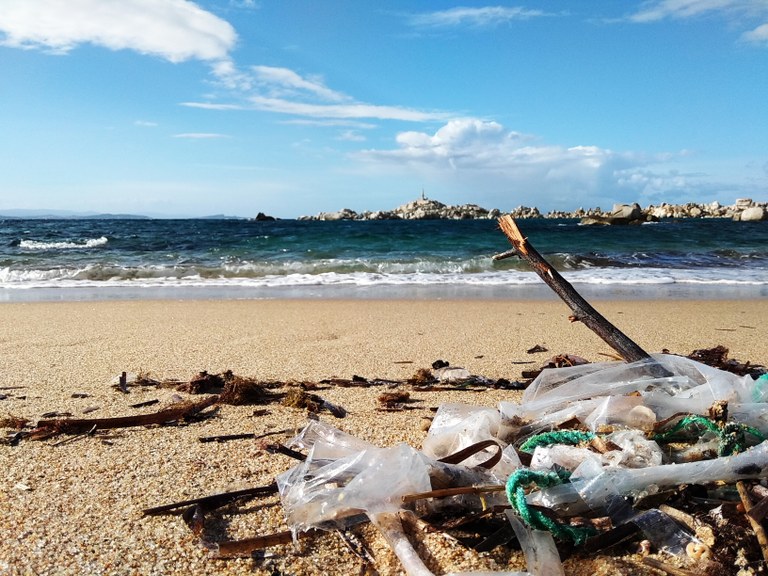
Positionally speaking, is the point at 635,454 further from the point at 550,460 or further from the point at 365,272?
the point at 365,272

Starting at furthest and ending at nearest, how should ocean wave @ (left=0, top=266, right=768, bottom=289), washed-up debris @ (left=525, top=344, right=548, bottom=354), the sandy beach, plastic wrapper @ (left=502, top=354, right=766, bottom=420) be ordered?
ocean wave @ (left=0, top=266, right=768, bottom=289) → washed-up debris @ (left=525, top=344, right=548, bottom=354) → plastic wrapper @ (left=502, top=354, right=766, bottom=420) → the sandy beach

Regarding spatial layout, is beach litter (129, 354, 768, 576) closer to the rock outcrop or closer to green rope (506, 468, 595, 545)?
green rope (506, 468, 595, 545)

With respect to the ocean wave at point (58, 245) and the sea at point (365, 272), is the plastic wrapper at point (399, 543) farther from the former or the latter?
the ocean wave at point (58, 245)

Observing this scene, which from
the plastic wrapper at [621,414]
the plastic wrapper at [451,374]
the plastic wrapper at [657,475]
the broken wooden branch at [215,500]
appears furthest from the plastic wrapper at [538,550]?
the plastic wrapper at [451,374]

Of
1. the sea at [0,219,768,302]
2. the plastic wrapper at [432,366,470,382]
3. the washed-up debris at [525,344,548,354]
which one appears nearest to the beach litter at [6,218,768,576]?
the plastic wrapper at [432,366,470,382]

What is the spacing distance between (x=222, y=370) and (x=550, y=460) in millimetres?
3158

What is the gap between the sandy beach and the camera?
1.86 metres

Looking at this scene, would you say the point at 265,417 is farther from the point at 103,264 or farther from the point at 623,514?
the point at 103,264

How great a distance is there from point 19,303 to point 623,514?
9491mm

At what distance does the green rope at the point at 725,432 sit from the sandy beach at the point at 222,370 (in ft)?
1.99

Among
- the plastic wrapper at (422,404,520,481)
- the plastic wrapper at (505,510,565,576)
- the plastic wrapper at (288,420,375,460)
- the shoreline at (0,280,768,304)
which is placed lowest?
the shoreline at (0,280,768,304)

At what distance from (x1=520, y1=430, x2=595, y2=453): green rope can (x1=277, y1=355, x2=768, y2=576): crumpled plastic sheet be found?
6cm

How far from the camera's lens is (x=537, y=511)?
5.64 ft

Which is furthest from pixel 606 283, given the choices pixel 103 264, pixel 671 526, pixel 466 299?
pixel 103 264
